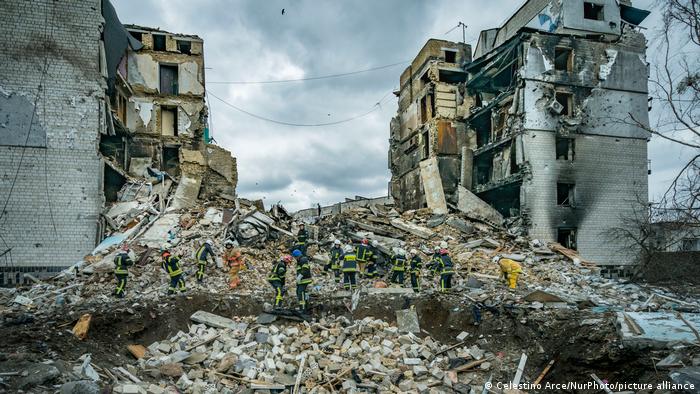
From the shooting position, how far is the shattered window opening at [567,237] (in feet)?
63.9

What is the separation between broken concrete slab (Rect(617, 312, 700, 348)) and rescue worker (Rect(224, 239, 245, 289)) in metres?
9.46

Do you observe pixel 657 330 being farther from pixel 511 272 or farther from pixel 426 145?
pixel 426 145

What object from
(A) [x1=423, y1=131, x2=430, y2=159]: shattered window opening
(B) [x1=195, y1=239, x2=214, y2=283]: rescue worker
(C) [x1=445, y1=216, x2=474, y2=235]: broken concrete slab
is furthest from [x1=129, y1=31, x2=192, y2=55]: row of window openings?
(C) [x1=445, y1=216, x2=474, y2=235]: broken concrete slab

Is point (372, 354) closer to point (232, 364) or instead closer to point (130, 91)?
point (232, 364)

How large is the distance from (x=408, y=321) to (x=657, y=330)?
4686 millimetres

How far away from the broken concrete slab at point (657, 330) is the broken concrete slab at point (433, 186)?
15.4 m

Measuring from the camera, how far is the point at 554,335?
7.49 metres

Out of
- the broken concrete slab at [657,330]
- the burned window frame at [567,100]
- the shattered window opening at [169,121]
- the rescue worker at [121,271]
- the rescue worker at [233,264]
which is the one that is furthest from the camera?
the shattered window opening at [169,121]

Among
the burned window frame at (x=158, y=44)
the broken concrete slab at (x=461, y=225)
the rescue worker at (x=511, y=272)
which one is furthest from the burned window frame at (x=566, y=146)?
the burned window frame at (x=158, y=44)

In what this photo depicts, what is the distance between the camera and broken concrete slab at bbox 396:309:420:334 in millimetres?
9125

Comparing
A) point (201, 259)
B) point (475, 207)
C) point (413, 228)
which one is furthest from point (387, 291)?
point (475, 207)

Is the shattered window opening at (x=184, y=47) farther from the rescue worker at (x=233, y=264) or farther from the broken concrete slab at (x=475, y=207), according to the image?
the broken concrete slab at (x=475, y=207)

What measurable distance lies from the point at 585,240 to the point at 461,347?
14.4m

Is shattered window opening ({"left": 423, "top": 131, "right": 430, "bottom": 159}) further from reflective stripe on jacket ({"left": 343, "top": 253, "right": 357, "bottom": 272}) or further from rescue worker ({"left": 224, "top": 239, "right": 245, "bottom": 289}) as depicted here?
reflective stripe on jacket ({"left": 343, "top": 253, "right": 357, "bottom": 272})
